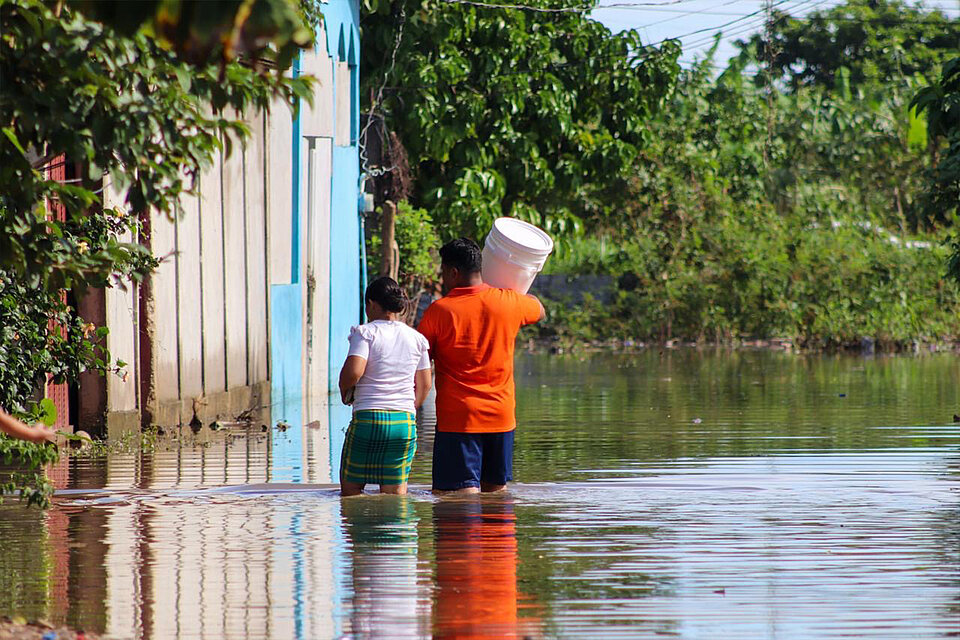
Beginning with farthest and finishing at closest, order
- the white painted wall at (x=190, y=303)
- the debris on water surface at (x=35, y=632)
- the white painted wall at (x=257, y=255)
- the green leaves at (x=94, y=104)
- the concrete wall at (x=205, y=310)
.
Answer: the white painted wall at (x=257, y=255) → the white painted wall at (x=190, y=303) → the concrete wall at (x=205, y=310) → the green leaves at (x=94, y=104) → the debris on water surface at (x=35, y=632)

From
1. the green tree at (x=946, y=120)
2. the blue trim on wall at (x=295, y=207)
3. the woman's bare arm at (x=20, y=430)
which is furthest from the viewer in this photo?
the blue trim on wall at (x=295, y=207)

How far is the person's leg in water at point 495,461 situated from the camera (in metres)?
9.68

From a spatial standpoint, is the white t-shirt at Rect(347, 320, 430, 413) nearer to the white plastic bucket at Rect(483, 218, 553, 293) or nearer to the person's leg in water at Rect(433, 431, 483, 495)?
the person's leg in water at Rect(433, 431, 483, 495)

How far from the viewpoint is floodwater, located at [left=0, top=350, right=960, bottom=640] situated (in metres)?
6.54

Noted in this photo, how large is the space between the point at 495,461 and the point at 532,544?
1.42 metres

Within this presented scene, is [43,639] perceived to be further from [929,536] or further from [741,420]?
[741,420]

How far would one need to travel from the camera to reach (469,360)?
372 inches

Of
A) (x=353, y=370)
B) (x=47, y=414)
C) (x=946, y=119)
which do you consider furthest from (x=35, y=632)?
(x=946, y=119)

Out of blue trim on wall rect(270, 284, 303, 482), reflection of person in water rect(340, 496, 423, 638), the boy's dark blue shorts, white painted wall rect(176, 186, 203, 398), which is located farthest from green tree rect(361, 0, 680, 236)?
reflection of person in water rect(340, 496, 423, 638)

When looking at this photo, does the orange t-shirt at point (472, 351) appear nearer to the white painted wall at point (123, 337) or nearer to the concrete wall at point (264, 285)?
the concrete wall at point (264, 285)

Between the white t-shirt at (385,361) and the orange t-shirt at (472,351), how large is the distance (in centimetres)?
14

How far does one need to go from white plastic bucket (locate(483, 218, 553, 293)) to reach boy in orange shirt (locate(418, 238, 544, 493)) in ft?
0.29

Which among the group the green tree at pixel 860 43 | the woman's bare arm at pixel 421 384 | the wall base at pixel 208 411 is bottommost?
the wall base at pixel 208 411

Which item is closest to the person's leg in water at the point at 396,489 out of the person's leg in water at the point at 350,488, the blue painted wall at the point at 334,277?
the person's leg in water at the point at 350,488
